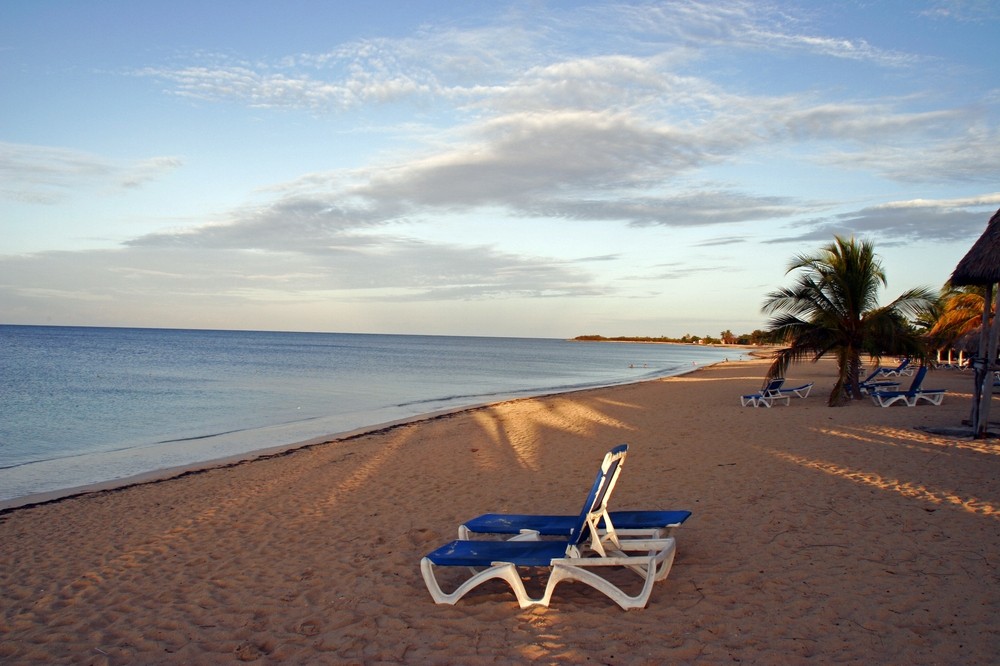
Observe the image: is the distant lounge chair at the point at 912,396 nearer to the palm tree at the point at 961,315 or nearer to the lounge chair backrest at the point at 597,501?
the lounge chair backrest at the point at 597,501

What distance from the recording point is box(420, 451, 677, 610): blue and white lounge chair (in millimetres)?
4184

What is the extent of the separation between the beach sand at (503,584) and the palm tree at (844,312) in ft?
20.0

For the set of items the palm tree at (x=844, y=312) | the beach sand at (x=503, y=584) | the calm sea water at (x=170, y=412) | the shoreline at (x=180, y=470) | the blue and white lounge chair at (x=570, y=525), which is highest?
the palm tree at (x=844, y=312)

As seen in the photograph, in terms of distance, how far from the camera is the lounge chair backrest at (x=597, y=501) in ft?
14.1

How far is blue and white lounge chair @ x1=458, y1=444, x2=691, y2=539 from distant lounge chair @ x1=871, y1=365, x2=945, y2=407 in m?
13.1

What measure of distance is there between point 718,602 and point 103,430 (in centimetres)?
1649

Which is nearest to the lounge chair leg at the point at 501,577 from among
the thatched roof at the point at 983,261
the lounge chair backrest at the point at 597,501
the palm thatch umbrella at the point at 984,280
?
the lounge chair backrest at the point at 597,501

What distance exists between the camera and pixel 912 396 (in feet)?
51.7

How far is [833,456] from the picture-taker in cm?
902

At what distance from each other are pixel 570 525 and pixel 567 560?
0.89m

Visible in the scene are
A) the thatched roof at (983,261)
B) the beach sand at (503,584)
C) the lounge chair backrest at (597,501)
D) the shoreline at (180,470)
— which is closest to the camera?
the beach sand at (503,584)

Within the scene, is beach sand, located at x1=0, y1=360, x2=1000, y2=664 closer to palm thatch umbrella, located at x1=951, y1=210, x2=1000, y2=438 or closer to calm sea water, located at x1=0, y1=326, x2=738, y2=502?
palm thatch umbrella, located at x1=951, y1=210, x2=1000, y2=438

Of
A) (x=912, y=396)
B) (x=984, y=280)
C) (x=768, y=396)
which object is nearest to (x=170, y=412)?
(x=768, y=396)

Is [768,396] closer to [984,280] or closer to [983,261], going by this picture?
[984,280]
